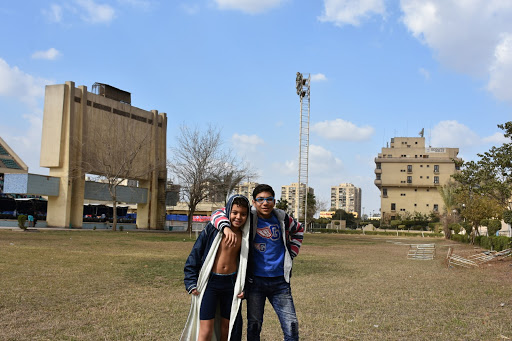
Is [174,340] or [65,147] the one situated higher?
[65,147]

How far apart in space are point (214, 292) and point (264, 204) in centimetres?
86

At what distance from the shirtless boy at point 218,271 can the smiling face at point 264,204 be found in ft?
0.52

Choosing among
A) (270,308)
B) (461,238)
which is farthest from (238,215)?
(461,238)

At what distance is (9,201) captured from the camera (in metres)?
50.2

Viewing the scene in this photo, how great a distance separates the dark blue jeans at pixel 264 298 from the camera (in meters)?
4.15

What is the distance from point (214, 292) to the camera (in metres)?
4.12

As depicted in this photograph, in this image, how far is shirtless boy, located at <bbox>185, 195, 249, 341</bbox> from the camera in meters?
4.09

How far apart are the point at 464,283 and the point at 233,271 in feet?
31.1

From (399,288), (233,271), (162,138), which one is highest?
(162,138)

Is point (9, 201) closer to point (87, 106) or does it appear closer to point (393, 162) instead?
point (87, 106)

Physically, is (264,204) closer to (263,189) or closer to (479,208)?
(263,189)

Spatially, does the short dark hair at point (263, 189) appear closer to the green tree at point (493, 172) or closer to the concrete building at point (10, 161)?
the green tree at point (493, 172)

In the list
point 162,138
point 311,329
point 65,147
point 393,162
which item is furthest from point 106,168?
point 393,162

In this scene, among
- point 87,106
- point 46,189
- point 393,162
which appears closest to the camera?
point 46,189
